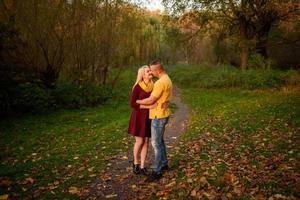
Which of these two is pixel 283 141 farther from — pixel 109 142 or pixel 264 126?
pixel 109 142

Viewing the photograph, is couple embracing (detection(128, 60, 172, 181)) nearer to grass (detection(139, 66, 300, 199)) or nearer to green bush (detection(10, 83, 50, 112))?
grass (detection(139, 66, 300, 199))

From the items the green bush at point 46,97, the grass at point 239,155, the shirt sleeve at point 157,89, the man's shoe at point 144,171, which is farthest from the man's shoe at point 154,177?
the green bush at point 46,97

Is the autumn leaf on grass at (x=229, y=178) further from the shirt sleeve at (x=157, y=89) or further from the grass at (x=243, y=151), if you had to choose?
the shirt sleeve at (x=157, y=89)

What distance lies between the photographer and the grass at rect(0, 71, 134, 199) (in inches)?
275

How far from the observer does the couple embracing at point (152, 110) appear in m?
6.48

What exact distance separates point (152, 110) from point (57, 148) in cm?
462

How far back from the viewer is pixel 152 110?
6.62 metres

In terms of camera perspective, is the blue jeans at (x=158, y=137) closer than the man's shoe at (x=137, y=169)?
Yes

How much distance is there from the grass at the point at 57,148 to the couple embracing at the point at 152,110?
1.50 meters

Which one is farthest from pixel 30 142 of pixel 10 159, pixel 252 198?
pixel 252 198

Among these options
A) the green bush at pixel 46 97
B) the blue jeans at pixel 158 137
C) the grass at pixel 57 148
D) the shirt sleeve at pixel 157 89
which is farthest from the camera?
the green bush at pixel 46 97

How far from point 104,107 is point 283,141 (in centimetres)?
1073

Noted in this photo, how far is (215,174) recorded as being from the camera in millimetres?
6602

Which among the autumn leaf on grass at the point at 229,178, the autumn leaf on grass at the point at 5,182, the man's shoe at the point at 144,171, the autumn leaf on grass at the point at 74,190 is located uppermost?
the autumn leaf on grass at the point at 229,178
